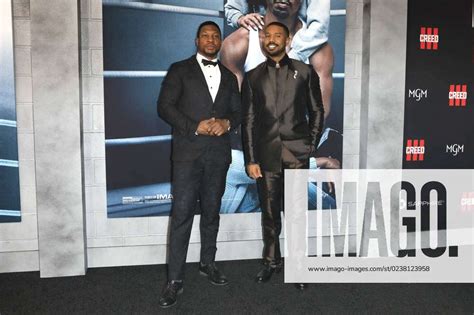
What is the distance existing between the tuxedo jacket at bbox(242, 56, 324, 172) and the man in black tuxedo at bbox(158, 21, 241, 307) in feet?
0.47

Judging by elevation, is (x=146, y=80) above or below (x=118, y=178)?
above

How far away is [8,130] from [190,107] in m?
1.37

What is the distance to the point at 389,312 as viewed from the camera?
9.77 feet

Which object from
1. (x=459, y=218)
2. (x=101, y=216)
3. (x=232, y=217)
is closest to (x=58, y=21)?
(x=101, y=216)

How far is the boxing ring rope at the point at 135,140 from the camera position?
3.68 meters

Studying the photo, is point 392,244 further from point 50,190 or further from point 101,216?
point 50,190

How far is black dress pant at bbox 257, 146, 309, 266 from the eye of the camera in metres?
3.34

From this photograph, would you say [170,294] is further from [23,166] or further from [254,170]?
[23,166]

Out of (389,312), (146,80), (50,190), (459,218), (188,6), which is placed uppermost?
(188,6)

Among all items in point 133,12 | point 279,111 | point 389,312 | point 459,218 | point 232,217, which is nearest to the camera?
point 389,312

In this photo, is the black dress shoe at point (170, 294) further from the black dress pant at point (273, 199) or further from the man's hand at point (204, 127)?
the man's hand at point (204, 127)

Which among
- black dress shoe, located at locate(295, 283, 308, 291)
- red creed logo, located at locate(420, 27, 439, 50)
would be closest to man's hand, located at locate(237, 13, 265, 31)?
red creed logo, located at locate(420, 27, 439, 50)

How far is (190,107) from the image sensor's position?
10.4 feet

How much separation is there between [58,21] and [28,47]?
32 centimetres
